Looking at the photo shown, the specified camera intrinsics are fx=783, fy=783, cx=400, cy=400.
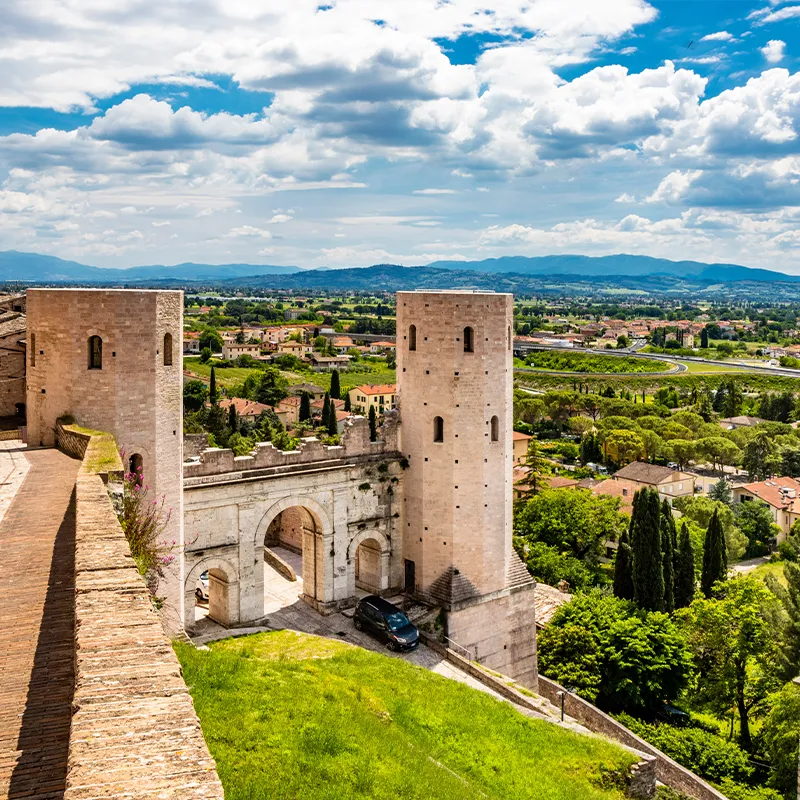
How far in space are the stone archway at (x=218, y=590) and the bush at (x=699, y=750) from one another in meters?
15.3

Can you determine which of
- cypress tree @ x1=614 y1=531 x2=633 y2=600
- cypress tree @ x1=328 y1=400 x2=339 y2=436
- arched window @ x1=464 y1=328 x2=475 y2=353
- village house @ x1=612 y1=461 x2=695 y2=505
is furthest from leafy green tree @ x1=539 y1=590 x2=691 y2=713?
cypress tree @ x1=328 y1=400 x2=339 y2=436

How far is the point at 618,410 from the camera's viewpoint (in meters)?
111

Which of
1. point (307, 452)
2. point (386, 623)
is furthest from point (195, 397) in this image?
point (386, 623)

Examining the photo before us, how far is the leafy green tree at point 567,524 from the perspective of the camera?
54.1 m

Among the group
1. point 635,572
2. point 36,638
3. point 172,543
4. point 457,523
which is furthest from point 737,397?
point 36,638

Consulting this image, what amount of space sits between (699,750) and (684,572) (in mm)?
19426

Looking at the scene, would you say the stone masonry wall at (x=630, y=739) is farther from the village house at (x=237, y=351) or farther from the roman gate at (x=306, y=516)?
the village house at (x=237, y=351)

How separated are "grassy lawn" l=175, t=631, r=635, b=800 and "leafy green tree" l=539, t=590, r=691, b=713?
11.1m

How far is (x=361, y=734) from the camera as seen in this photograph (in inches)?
586

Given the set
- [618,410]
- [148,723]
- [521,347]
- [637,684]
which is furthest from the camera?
[521,347]

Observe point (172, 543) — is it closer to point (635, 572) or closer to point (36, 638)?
point (36, 638)

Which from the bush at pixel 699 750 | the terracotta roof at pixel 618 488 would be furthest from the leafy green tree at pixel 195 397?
the bush at pixel 699 750

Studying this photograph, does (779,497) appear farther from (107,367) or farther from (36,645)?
(36,645)

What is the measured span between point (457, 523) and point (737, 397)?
347ft
